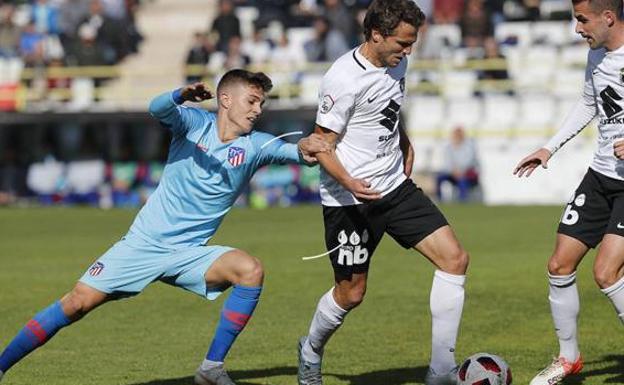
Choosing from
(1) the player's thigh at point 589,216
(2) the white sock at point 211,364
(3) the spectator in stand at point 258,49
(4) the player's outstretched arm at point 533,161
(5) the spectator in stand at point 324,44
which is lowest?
(3) the spectator in stand at point 258,49

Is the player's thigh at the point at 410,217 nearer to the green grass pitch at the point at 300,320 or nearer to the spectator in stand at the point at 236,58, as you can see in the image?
the green grass pitch at the point at 300,320

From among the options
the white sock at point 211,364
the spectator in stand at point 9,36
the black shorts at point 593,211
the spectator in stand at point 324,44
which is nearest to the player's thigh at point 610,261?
the black shorts at point 593,211

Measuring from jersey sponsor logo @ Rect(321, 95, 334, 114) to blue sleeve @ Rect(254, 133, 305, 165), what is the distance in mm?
384

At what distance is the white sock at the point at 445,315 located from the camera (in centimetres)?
831

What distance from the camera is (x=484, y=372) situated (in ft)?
26.7

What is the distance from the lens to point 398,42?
808cm


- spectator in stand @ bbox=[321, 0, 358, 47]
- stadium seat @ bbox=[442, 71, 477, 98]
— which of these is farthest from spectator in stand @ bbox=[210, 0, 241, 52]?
stadium seat @ bbox=[442, 71, 477, 98]

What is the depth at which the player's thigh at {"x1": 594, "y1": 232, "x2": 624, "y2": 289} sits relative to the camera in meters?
8.30

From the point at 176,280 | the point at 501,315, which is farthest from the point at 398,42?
the point at 501,315

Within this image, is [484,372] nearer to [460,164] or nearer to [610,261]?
[610,261]

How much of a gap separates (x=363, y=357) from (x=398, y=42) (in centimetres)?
293

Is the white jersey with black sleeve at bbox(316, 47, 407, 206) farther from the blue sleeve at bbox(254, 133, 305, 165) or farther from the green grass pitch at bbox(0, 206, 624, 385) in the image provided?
the green grass pitch at bbox(0, 206, 624, 385)

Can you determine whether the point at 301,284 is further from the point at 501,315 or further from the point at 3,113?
the point at 3,113

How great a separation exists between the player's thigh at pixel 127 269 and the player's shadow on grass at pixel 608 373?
289 cm
